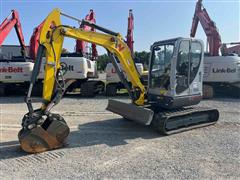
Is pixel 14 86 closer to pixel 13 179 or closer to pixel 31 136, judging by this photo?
pixel 31 136

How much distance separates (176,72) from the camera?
21.7 ft

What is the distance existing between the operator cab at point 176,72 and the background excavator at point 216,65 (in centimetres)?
631

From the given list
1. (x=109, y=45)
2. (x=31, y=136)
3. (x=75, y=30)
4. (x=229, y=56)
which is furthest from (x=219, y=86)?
(x=31, y=136)

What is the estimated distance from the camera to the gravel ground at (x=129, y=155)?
168 inches

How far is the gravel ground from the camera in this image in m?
4.26

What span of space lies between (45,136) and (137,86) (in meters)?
2.92

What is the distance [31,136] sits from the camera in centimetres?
503

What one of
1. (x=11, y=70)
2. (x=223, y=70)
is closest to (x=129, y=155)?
(x=223, y=70)

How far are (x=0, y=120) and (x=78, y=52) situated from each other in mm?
6735

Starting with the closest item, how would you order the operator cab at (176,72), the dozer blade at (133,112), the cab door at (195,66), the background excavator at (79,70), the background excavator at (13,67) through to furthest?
1. the dozer blade at (133,112)
2. the operator cab at (176,72)
3. the cab door at (195,66)
4. the background excavator at (79,70)
5. the background excavator at (13,67)

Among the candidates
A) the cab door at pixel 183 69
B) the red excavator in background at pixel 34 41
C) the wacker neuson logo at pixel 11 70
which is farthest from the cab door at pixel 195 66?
the wacker neuson logo at pixel 11 70

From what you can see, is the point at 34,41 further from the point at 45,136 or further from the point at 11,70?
the point at 45,136

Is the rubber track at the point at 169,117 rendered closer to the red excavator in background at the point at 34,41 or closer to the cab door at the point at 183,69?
the cab door at the point at 183,69

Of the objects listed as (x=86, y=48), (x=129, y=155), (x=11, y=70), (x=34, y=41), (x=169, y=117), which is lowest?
(x=129, y=155)
